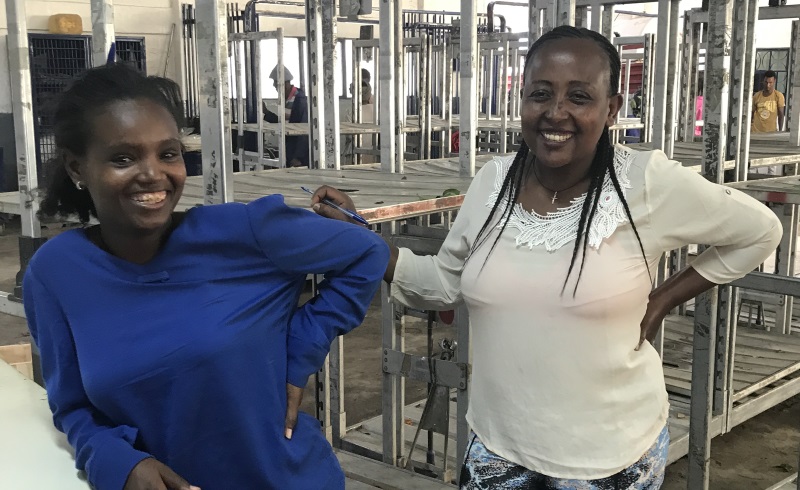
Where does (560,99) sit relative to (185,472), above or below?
above

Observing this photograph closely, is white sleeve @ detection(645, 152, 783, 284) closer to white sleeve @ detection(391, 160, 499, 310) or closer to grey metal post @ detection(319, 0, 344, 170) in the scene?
white sleeve @ detection(391, 160, 499, 310)

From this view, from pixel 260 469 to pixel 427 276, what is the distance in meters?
0.61

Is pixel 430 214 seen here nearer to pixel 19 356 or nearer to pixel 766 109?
pixel 19 356

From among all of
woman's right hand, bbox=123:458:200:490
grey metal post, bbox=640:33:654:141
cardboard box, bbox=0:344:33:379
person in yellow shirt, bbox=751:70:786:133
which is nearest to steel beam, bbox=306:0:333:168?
cardboard box, bbox=0:344:33:379

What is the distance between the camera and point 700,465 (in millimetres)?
2637

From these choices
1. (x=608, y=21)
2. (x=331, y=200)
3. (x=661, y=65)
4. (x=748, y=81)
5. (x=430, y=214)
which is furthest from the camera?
(x=608, y=21)

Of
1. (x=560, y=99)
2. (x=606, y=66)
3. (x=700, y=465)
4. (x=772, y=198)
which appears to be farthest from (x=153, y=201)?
(x=772, y=198)

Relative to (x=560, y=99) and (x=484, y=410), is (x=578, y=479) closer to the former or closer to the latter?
(x=484, y=410)

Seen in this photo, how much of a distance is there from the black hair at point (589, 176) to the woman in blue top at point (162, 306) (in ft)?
1.15

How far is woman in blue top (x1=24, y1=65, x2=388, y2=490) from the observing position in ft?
4.42

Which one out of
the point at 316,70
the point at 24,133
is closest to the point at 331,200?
the point at 24,133

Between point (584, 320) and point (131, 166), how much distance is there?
0.87 metres

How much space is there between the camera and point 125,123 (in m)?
1.36

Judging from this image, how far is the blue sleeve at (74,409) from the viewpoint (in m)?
1.31
